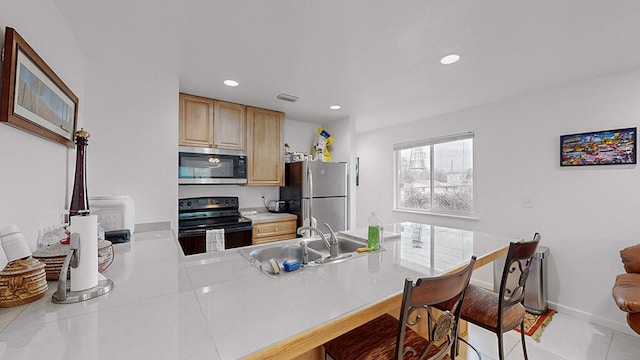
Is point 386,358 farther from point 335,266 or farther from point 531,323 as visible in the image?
point 531,323

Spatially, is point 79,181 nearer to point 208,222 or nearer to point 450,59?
point 208,222

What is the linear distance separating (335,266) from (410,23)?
1487 millimetres

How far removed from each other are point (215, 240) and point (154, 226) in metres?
0.58

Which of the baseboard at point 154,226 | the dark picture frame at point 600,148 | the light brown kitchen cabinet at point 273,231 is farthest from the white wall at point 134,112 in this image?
the dark picture frame at point 600,148

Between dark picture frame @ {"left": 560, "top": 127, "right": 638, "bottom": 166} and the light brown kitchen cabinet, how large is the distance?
304 centimetres

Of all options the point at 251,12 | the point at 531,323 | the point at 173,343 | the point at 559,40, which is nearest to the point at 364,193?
the point at 531,323

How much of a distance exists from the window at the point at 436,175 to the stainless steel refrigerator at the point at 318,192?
4.12ft

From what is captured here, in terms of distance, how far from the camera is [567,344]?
2096mm

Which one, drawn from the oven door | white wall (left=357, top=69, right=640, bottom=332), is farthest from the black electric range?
white wall (left=357, top=69, right=640, bottom=332)

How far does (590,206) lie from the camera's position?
8.05ft

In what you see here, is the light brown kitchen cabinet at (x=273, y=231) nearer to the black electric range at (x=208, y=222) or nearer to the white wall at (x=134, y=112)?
the black electric range at (x=208, y=222)

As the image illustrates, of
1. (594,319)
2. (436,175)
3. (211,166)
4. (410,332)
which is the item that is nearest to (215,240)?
(211,166)

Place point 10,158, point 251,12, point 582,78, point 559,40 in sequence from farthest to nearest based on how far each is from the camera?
point 582,78 < point 559,40 < point 251,12 < point 10,158

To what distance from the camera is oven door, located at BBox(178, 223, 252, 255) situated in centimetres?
251
